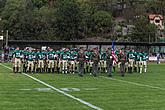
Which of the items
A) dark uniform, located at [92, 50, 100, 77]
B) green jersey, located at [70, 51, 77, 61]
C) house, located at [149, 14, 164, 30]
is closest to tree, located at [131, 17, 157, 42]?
house, located at [149, 14, 164, 30]

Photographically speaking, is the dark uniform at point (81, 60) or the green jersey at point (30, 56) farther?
the green jersey at point (30, 56)

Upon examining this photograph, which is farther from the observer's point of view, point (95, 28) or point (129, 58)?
point (95, 28)

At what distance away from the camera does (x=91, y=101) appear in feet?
47.5

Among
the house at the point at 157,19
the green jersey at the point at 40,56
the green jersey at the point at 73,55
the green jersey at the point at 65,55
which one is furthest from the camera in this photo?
the house at the point at 157,19

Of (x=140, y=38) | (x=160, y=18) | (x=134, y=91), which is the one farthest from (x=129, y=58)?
(x=160, y=18)

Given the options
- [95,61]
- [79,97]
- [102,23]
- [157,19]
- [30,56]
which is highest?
[157,19]

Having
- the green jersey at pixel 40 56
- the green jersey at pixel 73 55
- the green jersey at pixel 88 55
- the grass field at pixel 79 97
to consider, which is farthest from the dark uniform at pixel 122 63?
the grass field at pixel 79 97

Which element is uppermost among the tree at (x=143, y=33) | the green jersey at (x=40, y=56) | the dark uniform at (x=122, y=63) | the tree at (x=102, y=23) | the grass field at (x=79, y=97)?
the tree at (x=102, y=23)

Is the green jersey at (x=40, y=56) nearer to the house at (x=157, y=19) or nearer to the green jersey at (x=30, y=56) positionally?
the green jersey at (x=30, y=56)

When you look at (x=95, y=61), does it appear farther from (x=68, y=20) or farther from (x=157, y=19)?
(x=157, y=19)

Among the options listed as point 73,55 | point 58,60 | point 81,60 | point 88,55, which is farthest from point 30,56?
point 88,55

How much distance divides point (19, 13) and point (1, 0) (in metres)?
39.6

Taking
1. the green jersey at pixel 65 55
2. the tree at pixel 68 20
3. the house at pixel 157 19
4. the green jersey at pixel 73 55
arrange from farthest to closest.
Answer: the house at pixel 157 19 → the tree at pixel 68 20 → the green jersey at pixel 73 55 → the green jersey at pixel 65 55

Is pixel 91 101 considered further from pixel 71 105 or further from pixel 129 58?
pixel 129 58
